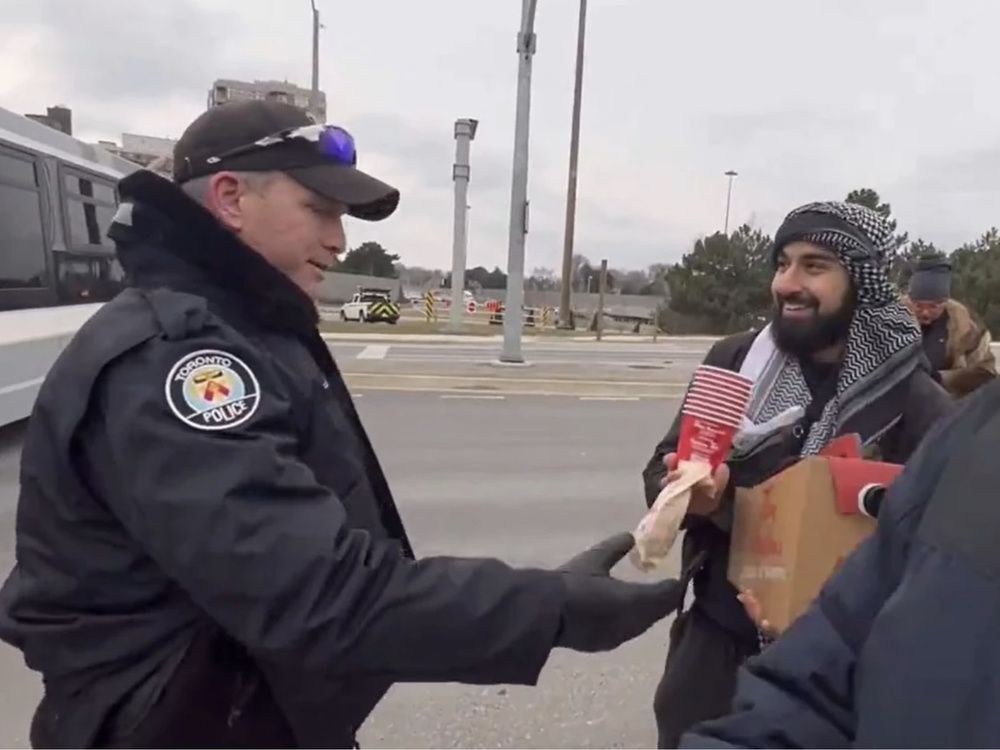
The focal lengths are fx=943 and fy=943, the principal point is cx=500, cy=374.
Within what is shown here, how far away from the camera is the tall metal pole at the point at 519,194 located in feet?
49.5

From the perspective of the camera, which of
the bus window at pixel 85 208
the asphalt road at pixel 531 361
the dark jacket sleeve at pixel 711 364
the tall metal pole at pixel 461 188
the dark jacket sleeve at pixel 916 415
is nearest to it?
the dark jacket sleeve at pixel 916 415

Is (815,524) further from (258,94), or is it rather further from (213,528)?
(258,94)

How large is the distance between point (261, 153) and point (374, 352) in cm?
1647

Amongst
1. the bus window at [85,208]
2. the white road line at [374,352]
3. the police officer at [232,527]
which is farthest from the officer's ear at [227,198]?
the white road line at [374,352]


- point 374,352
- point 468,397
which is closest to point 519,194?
point 374,352

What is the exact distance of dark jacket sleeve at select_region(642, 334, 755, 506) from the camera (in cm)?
245

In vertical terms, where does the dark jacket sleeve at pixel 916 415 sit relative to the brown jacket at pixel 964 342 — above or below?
above

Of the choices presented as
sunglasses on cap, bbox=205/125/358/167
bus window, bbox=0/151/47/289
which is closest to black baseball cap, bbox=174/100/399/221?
sunglasses on cap, bbox=205/125/358/167

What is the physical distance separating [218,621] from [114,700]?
0.25 metres

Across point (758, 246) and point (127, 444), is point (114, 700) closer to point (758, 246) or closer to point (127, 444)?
point (127, 444)

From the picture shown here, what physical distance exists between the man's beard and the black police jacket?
3.95 feet

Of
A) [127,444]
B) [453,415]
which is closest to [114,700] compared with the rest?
[127,444]

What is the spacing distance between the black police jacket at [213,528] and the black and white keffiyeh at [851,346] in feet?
3.55

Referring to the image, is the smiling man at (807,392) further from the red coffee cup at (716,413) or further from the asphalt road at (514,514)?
the asphalt road at (514,514)
